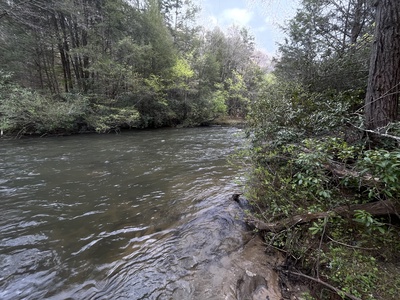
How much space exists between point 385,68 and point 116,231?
15.0ft

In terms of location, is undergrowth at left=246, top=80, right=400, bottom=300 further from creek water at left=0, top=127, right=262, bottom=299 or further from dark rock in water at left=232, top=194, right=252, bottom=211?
creek water at left=0, top=127, right=262, bottom=299

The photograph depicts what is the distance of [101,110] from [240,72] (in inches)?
766

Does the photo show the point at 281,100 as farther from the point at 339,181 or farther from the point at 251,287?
the point at 251,287

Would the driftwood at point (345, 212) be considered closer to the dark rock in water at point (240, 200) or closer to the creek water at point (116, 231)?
the creek water at point (116, 231)

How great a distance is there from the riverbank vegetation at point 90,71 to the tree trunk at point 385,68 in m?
11.8

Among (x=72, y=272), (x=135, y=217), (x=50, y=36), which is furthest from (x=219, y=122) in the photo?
(x=72, y=272)

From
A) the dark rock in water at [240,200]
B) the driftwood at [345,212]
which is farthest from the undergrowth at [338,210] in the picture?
the dark rock in water at [240,200]

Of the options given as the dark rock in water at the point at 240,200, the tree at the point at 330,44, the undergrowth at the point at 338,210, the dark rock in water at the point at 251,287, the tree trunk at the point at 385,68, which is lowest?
the dark rock in water at the point at 251,287

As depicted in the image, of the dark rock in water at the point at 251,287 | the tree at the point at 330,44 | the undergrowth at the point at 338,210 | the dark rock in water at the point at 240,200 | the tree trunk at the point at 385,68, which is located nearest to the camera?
the undergrowth at the point at 338,210

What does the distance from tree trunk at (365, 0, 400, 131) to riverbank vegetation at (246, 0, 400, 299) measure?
0.4 inches

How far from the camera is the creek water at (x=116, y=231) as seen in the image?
2184 millimetres

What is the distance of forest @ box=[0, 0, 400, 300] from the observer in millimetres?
1938

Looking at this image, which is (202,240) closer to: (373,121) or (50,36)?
(373,121)

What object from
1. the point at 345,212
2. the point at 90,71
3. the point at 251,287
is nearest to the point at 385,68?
the point at 345,212
